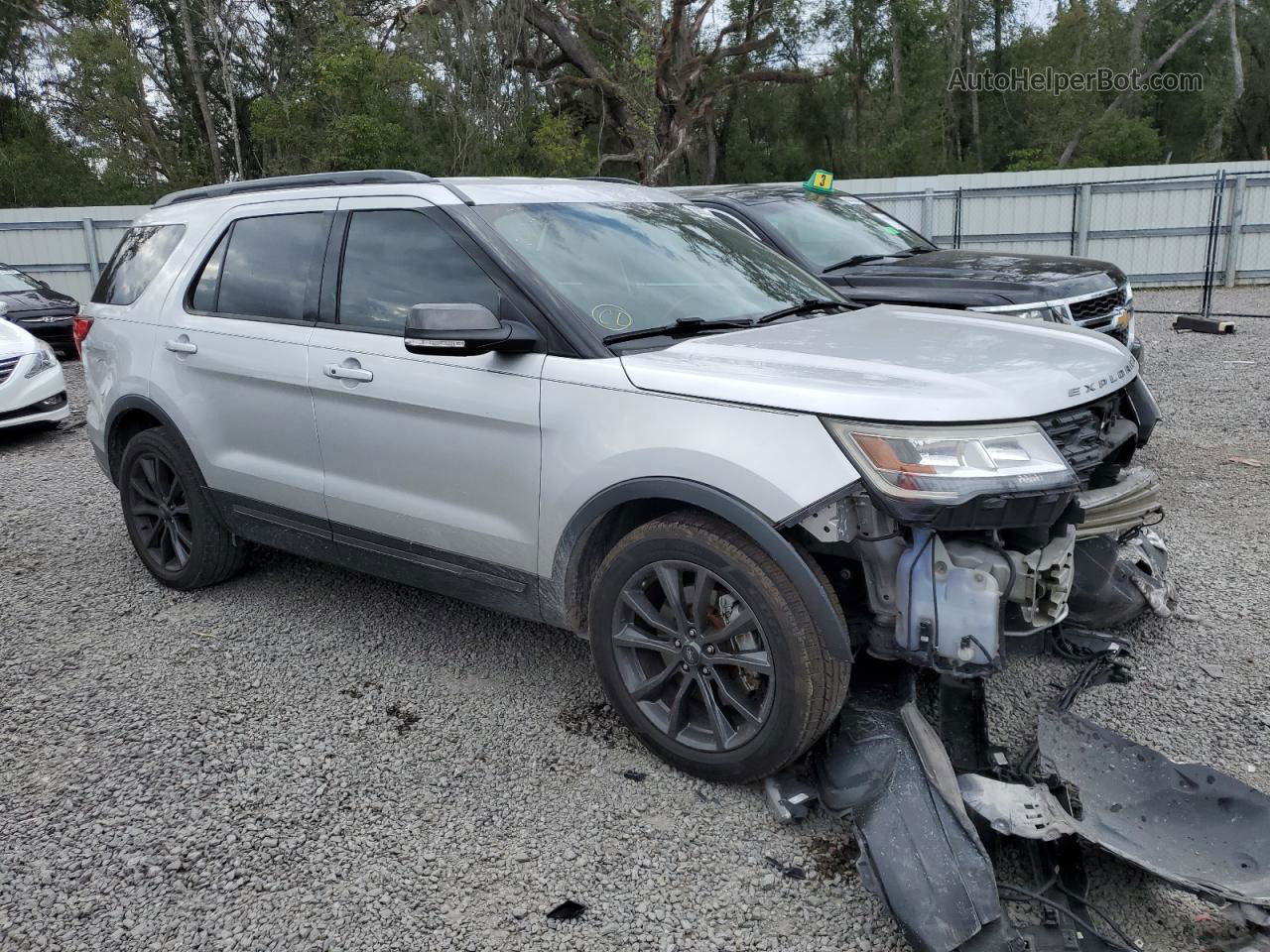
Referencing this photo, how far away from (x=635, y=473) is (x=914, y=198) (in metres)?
15.7

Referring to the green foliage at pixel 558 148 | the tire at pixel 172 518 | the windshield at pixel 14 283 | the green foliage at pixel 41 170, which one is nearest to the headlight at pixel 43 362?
the tire at pixel 172 518

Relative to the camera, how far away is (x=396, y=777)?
3.43 metres

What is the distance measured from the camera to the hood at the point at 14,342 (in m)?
8.92

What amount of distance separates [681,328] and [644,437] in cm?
60

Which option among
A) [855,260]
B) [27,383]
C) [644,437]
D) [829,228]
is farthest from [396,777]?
[27,383]

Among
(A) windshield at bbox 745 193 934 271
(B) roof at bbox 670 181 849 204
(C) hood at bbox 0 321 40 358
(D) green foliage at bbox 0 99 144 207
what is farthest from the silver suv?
(D) green foliage at bbox 0 99 144 207

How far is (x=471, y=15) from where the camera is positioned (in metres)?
24.5

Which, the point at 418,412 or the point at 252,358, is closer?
the point at 418,412

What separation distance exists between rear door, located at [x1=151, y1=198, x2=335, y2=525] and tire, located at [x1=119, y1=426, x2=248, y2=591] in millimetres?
187

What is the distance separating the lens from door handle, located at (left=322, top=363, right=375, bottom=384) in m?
3.87

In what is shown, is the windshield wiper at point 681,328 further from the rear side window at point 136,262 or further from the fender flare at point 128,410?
the rear side window at point 136,262

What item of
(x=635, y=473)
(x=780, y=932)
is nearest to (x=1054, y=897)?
(x=780, y=932)

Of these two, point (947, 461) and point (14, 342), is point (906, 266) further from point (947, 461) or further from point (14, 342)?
point (14, 342)

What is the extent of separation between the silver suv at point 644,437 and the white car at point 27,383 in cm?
483
